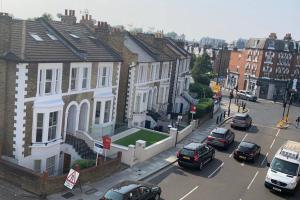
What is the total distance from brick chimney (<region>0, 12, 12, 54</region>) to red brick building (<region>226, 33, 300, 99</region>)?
66353 millimetres

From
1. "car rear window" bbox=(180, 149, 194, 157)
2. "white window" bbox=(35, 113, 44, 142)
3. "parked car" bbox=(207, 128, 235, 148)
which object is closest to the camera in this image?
"white window" bbox=(35, 113, 44, 142)

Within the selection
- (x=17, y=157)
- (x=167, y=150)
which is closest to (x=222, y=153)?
(x=167, y=150)

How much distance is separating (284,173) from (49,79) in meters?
16.7

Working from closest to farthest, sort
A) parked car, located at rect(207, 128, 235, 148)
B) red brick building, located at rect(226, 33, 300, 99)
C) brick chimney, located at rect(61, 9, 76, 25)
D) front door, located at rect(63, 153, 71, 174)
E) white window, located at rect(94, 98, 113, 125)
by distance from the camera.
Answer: front door, located at rect(63, 153, 71, 174) → white window, located at rect(94, 98, 113, 125) → parked car, located at rect(207, 128, 235, 148) → brick chimney, located at rect(61, 9, 76, 25) → red brick building, located at rect(226, 33, 300, 99)

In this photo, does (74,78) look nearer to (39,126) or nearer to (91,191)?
(39,126)

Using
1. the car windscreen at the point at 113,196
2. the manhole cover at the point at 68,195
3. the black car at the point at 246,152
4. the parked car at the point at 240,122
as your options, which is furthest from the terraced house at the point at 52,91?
the parked car at the point at 240,122

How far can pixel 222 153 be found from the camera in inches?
1328

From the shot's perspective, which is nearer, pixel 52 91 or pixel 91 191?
pixel 91 191

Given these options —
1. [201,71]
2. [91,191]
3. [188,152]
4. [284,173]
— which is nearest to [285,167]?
[284,173]

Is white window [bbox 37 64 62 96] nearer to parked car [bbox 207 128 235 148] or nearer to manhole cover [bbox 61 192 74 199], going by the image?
manhole cover [bbox 61 192 74 199]

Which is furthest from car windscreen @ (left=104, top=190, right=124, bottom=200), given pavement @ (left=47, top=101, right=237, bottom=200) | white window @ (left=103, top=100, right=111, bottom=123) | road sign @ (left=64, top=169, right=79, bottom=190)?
white window @ (left=103, top=100, right=111, bottom=123)

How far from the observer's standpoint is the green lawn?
3172 cm

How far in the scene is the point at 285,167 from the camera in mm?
25797

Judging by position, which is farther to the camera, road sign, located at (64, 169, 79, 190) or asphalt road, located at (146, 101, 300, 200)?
asphalt road, located at (146, 101, 300, 200)
